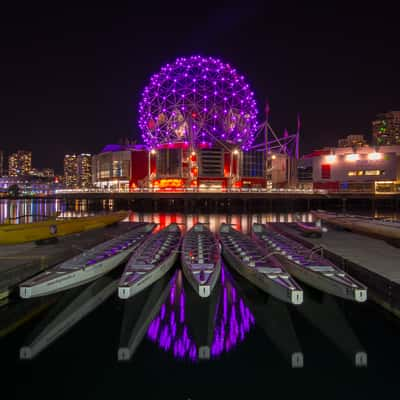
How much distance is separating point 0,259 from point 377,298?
57.6 feet

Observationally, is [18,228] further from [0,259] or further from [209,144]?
[209,144]

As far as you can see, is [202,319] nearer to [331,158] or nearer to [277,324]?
[277,324]

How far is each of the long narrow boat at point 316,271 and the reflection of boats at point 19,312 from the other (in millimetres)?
10971

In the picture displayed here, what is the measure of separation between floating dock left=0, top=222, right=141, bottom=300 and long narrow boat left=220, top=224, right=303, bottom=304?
27.8 feet

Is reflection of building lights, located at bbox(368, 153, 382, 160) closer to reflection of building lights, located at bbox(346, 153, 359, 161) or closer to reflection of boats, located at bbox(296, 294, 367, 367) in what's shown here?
reflection of building lights, located at bbox(346, 153, 359, 161)

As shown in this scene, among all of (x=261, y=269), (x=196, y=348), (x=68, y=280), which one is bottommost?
(x=196, y=348)

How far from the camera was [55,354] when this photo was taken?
424 inches

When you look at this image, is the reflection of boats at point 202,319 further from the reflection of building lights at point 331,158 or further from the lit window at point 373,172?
the reflection of building lights at point 331,158

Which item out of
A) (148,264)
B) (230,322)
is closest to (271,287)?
(230,322)

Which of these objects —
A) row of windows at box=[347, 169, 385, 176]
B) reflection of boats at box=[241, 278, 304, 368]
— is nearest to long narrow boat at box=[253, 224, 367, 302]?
reflection of boats at box=[241, 278, 304, 368]

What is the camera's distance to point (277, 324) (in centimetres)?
1276

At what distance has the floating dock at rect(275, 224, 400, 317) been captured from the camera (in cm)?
1328

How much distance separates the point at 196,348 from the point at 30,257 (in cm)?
1090

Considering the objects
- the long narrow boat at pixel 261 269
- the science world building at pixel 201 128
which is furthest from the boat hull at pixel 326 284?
the science world building at pixel 201 128
